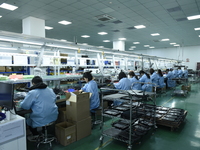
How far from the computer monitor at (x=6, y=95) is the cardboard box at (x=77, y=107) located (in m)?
1.07

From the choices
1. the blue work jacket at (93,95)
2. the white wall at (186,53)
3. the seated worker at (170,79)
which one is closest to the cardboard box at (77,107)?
the blue work jacket at (93,95)

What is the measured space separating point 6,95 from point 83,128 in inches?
57.7

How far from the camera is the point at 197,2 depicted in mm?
4758

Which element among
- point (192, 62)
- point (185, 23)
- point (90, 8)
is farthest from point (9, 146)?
point (192, 62)

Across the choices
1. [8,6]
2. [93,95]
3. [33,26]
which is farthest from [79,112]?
[33,26]

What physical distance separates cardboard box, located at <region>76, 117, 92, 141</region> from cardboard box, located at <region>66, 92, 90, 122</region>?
0.25 feet

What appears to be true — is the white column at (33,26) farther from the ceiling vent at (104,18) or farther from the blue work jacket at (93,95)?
the blue work jacket at (93,95)

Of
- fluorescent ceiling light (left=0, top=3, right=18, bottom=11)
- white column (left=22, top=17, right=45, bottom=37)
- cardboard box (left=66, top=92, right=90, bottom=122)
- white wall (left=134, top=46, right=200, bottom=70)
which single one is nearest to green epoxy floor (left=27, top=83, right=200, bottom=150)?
cardboard box (left=66, top=92, right=90, bottom=122)

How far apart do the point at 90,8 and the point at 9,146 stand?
15.7ft

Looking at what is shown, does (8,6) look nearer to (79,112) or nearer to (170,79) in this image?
(79,112)

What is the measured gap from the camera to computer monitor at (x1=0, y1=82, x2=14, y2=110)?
1.67 metres

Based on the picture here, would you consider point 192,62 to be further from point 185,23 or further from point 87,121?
point 87,121

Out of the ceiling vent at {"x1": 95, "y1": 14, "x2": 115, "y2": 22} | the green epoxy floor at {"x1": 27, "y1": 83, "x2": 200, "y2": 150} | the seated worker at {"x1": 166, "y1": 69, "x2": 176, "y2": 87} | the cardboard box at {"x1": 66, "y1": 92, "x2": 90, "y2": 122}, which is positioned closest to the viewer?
the green epoxy floor at {"x1": 27, "y1": 83, "x2": 200, "y2": 150}

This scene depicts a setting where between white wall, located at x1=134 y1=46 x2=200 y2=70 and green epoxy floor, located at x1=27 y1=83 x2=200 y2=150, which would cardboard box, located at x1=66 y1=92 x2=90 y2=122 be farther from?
white wall, located at x1=134 y1=46 x2=200 y2=70
